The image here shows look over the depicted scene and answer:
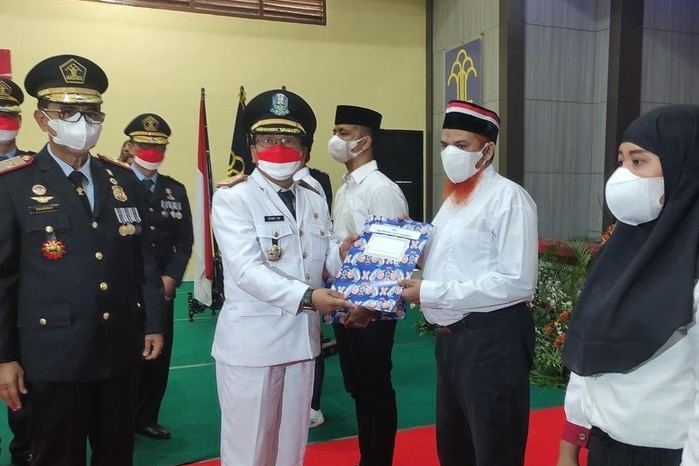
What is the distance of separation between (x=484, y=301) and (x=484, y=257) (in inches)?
6.2

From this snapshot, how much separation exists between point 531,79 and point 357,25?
2.62m

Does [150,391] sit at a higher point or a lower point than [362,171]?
lower

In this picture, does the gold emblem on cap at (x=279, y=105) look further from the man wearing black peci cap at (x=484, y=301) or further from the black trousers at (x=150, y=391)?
the black trousers at (x=150, y=391)

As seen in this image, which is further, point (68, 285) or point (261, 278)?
point (261, 278)

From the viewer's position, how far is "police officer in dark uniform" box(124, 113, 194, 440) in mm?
3145

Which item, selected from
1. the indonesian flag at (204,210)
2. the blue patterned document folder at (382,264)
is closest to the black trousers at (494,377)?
the blue patterned document folder at (382,264)

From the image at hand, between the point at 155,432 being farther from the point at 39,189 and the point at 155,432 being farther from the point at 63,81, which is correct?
the point at 63,81

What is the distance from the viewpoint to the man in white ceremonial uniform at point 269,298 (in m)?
1.91

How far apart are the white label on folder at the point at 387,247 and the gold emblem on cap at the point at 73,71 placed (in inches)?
43.3

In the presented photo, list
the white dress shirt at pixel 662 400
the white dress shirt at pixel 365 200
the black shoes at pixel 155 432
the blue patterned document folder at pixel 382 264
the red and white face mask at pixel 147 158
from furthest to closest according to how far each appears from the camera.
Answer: the red and white face mask at pixel 147 158 → the black shoes at pixel 155 432 → the white dress shirt at pixel 365 200 → the blue patterned document folder at pixel 382 264 → the white dress shirt at pixel 662 400

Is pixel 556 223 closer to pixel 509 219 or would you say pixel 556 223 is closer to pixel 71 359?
pixel 509 219

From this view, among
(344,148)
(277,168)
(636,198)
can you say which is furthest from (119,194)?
(636,198)

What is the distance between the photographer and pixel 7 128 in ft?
9.34

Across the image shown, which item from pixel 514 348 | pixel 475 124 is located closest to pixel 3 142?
pixel 475 124
